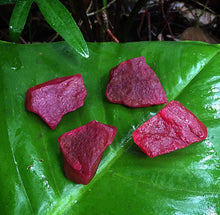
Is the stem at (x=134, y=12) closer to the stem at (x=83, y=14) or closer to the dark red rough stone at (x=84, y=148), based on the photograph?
the stem at (x=83, y=14)

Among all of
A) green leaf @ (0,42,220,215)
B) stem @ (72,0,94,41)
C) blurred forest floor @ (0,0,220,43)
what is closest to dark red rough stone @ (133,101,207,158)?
green leaf @ (0,42,220,215)

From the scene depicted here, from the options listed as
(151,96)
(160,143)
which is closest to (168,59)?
(151,96)

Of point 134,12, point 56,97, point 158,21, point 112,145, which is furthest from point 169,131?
point 158,21

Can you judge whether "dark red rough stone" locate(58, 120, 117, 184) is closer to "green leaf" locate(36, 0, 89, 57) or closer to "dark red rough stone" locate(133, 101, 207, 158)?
"dark red rough stone" locate(133, 101, 207, 158)

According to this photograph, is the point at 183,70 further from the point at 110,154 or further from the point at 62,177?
the point at 62,177

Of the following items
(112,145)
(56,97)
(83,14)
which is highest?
(83,14)

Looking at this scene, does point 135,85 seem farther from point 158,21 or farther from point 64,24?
point 158,21

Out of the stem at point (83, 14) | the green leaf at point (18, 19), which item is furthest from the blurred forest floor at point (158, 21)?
the green leaf at point (18, 19)
